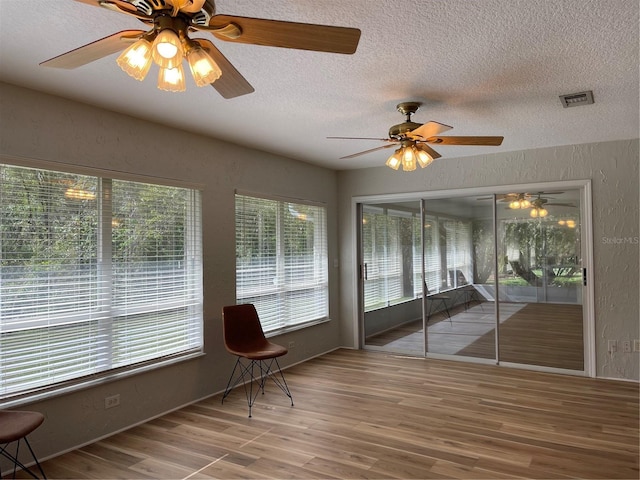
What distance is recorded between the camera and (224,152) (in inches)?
179

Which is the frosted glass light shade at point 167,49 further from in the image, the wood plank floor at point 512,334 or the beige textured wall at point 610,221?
the wood plank floor at point 512,334

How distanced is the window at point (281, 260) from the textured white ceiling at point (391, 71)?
3.16ft

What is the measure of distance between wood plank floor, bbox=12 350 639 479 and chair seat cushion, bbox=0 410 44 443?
54cm

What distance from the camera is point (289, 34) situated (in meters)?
1.59

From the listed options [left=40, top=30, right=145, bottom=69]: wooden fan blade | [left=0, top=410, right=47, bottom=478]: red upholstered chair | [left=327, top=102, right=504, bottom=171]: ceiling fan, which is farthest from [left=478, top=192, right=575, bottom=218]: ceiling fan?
[left=0, top=410, right=47, bottom=478]: red upholstered chair

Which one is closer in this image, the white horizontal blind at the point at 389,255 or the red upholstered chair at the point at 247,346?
the red upholstered chair at the point at 247,346

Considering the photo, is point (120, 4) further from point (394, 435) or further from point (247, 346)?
point (247, 346)

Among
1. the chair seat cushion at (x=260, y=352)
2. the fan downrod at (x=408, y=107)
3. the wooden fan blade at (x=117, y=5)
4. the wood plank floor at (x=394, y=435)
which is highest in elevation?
the fan downrod at (x=408, y=107)

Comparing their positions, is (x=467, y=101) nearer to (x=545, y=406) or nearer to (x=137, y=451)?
(x=545, y=406)

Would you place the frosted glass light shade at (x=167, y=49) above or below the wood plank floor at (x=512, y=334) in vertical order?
above

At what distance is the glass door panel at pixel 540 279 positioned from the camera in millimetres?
4934

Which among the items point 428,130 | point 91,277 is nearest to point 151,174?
point 91,277

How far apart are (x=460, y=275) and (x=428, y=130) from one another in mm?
2877

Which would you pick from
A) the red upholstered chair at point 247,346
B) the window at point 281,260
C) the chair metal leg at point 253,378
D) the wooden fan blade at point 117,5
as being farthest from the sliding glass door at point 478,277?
the wooden fan blade at point 117,5
